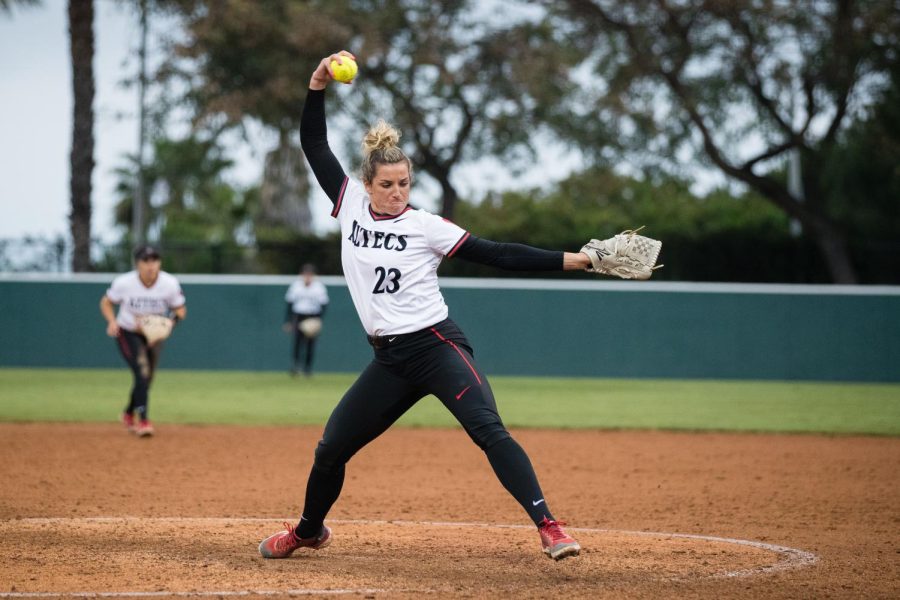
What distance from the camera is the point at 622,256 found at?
→ 17.2ft

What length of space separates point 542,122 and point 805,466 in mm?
18267

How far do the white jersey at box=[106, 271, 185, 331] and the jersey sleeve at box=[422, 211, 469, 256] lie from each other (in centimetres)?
693

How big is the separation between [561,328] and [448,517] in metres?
14.0

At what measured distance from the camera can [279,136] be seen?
91.3 ft

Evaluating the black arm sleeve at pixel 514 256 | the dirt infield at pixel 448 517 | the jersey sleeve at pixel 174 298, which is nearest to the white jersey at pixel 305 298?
the dirt infield at pixel 448 517

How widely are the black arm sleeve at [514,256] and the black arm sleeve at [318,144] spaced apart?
822mm

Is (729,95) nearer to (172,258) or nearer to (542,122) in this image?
(542,122)

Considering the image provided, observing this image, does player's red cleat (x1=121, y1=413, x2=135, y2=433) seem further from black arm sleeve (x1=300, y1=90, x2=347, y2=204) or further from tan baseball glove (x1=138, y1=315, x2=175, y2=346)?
black arm sleeve (x1=300, y1=90, x2=347, y2=204)

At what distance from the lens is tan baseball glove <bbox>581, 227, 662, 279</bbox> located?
5219mm

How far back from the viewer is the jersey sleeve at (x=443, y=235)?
5.30 meters

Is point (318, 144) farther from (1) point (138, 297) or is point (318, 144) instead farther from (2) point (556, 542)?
(1) point (138, 297)

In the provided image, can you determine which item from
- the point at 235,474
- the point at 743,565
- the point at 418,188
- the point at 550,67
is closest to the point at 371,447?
the point at 235,474

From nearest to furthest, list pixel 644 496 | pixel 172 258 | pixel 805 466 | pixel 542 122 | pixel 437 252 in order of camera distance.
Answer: pixel 437 252 → pixel 644 496 → pixel 805 466 → pixel 172 258 → pixel 542 122

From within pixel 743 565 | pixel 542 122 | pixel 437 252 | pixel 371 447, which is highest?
pixel 542 122
